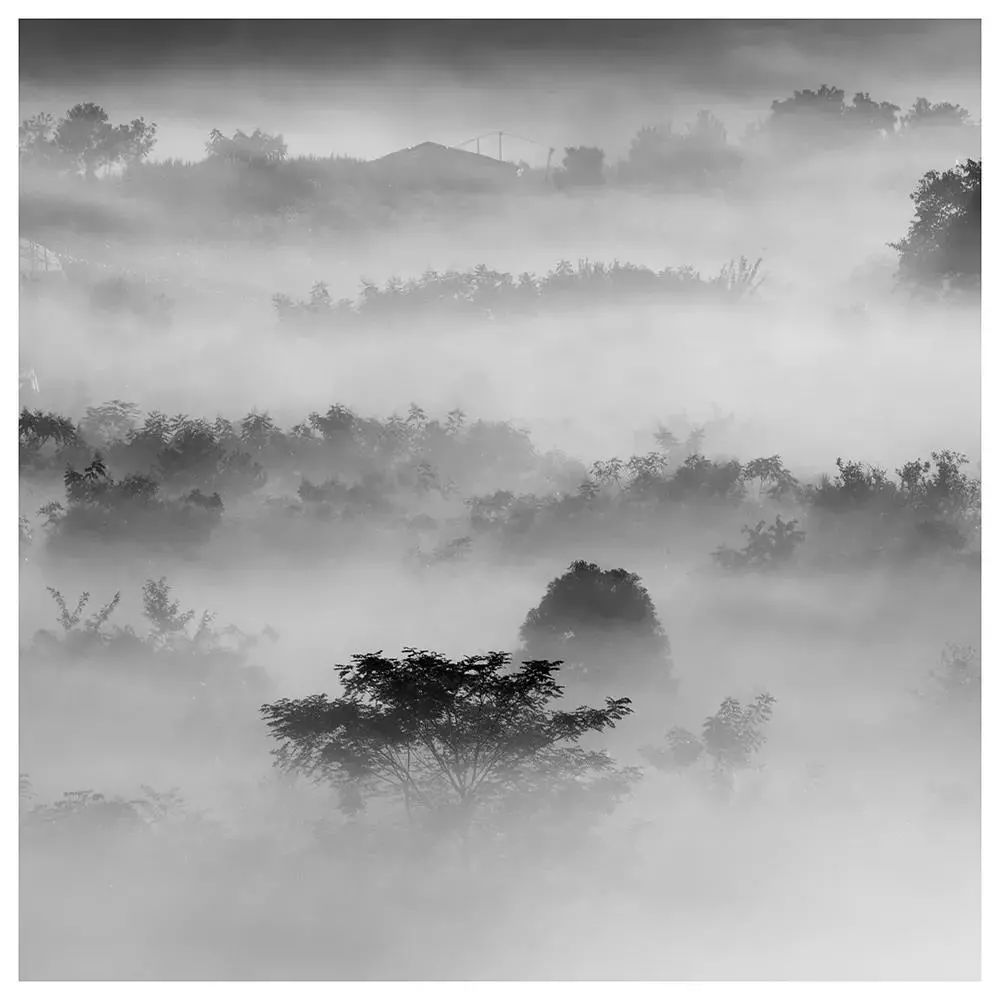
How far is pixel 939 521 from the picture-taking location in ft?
21.1

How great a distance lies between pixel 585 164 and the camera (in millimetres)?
6535

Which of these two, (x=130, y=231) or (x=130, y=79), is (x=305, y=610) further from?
(x=130, y=79)

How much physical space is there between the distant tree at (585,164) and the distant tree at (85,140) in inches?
83.1

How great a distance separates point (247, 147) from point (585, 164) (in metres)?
1.72

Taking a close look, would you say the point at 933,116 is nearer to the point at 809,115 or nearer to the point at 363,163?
the point at 809,115

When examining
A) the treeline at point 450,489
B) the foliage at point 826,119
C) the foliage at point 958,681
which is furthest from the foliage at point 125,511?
the foliage at point 958,681

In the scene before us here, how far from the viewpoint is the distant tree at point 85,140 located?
6.46m

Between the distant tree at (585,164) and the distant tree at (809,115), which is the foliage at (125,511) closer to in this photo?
the distant tree at (585,164)

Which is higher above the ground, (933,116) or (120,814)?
(933,116)

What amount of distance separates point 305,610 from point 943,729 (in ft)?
10.5

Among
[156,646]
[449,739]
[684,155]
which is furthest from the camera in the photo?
[684,155]

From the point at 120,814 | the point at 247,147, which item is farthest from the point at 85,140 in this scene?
the point at 120,814
